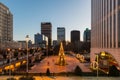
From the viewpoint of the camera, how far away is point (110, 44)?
5347 cm

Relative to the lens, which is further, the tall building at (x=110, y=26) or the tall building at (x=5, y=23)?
the tall building at (x=5, y=23)

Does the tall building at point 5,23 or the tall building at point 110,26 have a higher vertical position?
the tall building at point 5,23

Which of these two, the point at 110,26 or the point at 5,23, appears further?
the point at 5,23

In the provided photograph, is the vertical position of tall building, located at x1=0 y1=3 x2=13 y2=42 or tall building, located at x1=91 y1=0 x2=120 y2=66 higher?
tall building, located at x1=0 y1=3 x2=13 y2=42

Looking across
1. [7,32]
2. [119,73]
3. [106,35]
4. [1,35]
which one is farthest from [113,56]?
[7,32]

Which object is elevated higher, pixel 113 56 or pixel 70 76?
pixel 113 56

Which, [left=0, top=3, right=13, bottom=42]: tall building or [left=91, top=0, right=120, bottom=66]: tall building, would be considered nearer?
[left=91, top=0, right=120, bottom=66]: tall building

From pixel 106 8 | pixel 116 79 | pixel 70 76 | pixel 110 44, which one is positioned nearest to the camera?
pixel 116 79

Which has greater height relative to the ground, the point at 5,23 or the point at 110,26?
the point at 5,23

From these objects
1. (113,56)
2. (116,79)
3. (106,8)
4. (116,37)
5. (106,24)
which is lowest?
(116,79)

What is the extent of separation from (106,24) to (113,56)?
1103cm

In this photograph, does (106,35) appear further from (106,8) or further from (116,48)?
(116,48)

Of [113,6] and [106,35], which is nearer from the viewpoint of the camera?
[113,6]

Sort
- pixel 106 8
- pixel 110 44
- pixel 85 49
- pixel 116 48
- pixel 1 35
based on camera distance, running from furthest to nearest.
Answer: pixel 85 49
pixel 1 35
pixel 106 8
pixel 110 44
pixel 116 48
